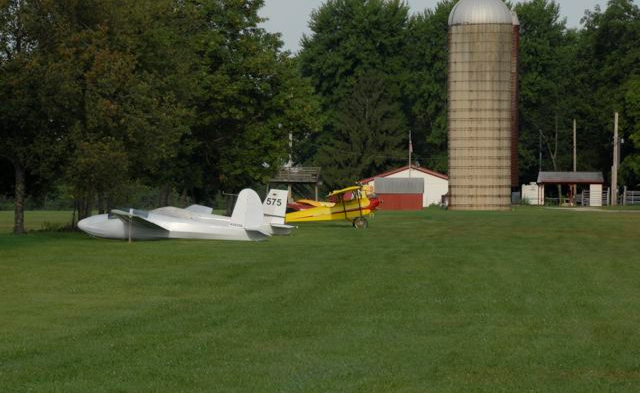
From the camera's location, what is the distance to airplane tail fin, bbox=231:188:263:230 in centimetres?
3906

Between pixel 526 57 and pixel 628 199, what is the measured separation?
2313 centimetres

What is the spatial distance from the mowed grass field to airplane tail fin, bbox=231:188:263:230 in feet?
17.9

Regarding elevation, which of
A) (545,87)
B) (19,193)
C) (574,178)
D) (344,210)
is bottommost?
(344,210)

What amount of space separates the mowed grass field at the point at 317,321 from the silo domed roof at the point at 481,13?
59109mm

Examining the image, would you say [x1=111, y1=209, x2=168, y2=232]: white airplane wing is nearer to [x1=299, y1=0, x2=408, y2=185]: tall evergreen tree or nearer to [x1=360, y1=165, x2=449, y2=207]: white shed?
[x1=360, y1=165, x2=449, y2=207]: white shed

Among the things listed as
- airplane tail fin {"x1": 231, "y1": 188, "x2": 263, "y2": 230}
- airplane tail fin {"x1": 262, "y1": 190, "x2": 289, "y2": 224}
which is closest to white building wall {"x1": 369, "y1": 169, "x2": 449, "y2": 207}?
airplane tail fin {"x1": 262, "y1": 190, "x2": 289, "y2": 224}

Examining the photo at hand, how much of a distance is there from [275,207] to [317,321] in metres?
26.7

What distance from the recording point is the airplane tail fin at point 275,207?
143ft

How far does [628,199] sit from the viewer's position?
4144 inches

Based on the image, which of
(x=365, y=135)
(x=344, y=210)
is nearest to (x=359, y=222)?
(x=344, y=210)

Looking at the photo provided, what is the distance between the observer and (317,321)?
1738 cm

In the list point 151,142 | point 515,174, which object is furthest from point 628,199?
point 151,142

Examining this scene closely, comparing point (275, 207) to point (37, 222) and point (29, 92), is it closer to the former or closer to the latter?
point (29, 92)

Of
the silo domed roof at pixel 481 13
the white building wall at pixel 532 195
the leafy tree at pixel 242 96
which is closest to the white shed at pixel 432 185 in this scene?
the white building wall at pixel 532 195
